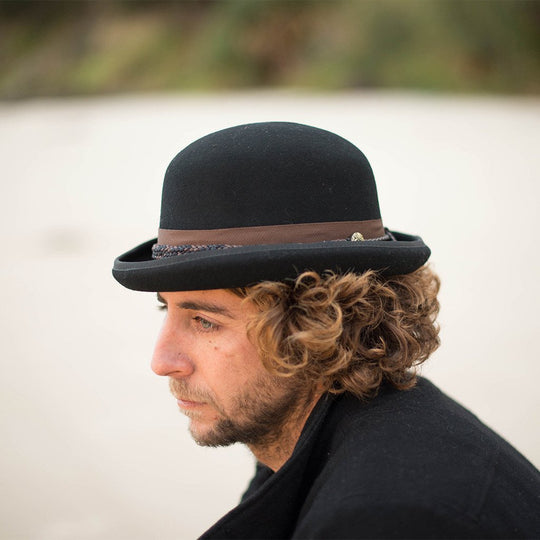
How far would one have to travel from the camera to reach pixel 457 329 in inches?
230

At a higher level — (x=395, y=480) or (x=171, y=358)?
(x=171, y=358)

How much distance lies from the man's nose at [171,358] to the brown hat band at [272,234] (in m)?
0.27

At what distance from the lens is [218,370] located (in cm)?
176

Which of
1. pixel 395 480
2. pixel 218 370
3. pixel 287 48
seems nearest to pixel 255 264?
pixel 218 370

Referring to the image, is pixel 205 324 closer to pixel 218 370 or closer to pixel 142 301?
pixel 218 370

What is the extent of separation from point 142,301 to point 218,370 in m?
5.17

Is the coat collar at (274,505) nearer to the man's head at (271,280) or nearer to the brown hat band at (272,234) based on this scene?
the man's head at (271,280)

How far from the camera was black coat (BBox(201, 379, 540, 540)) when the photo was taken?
1.35m

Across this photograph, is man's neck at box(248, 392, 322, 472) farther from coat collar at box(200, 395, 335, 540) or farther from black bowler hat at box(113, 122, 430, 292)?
black bowler hat at box(113, 122, 430, 292)

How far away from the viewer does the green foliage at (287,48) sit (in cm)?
2080

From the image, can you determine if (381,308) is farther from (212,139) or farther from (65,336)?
(65,336)

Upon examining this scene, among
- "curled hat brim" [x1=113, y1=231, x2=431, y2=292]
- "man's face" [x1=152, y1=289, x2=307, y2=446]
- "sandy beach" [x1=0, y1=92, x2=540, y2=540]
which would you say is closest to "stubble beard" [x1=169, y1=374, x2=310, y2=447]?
"man's face" [x1=152, y1=289, x2=307, y2=446]

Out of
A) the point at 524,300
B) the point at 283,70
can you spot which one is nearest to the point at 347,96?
the point at 283,70

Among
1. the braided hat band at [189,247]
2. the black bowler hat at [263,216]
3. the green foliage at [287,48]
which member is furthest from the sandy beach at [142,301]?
the green foliage at [287,48]
